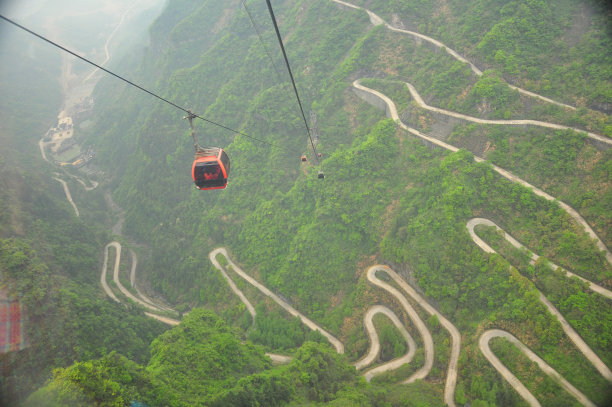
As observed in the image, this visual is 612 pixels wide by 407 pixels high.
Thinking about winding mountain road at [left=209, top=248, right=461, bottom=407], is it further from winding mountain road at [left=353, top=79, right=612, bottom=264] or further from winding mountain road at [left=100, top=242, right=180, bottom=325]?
winding mountain road at [left=100, top=242, right=180, bottom=325]

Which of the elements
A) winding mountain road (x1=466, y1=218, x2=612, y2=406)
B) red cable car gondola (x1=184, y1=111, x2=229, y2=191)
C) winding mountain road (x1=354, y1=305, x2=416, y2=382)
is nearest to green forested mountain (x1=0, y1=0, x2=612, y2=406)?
winding mountain road (x1=466, y1=218, x2=612, y2=406)

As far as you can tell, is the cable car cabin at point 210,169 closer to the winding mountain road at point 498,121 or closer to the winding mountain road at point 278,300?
the winding mountain road at point 278,300

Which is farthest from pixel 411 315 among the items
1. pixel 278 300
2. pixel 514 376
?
pixel 278 300

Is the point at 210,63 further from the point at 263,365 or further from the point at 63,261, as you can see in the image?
the point at 263,365

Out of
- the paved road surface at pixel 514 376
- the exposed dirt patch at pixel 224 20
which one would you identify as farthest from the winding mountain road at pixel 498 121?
the exposed dirt patch at pixel 224 20

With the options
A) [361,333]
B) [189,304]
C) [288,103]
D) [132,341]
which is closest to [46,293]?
[132,341]

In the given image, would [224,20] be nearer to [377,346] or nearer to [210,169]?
[210,169]
